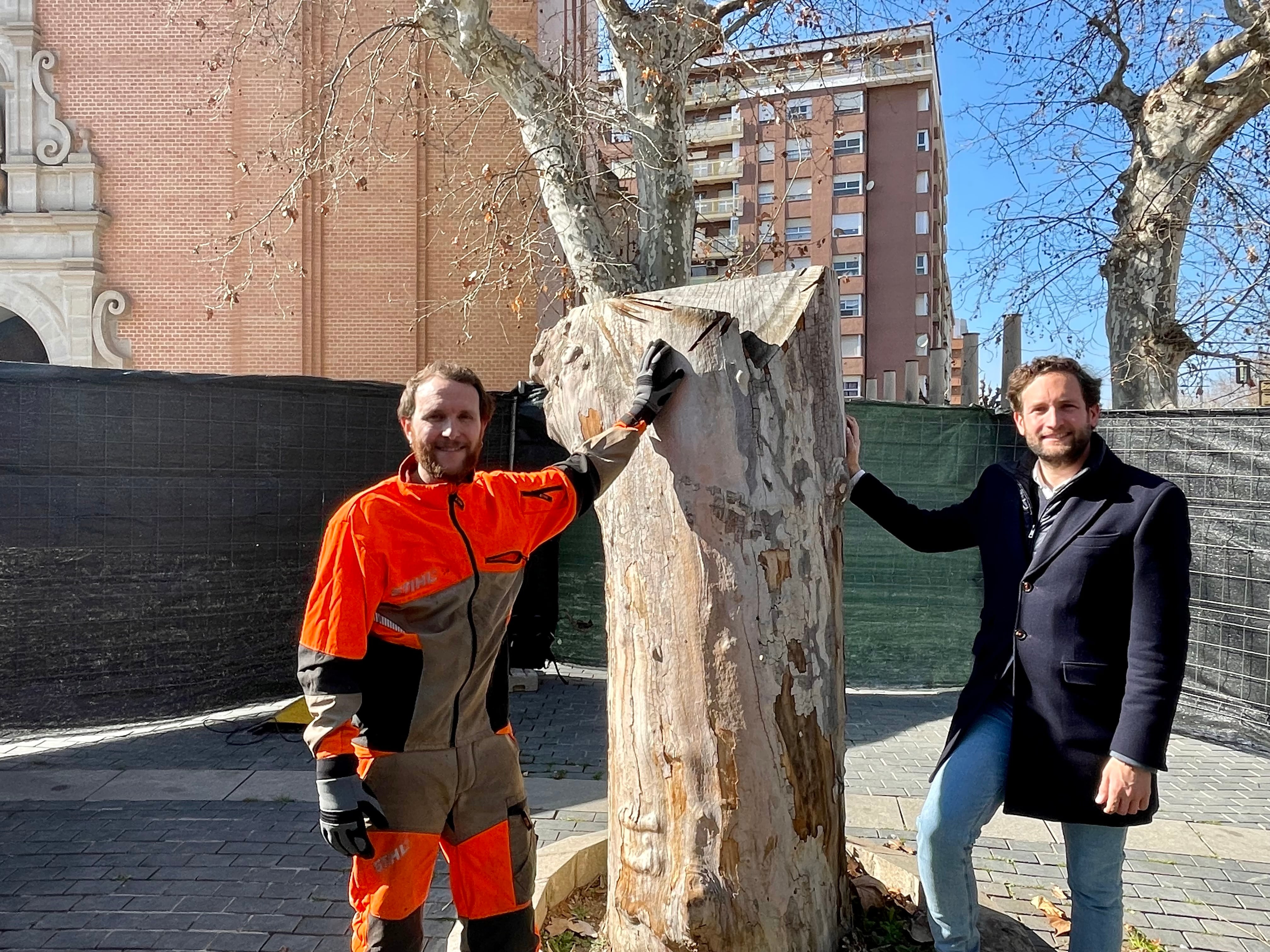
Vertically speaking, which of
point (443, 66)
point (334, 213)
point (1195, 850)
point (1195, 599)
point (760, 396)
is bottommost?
point (1195, 850)

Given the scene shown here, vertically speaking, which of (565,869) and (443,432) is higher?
(443,432)

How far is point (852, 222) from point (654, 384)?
181ft

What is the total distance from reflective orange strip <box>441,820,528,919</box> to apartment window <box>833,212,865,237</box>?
2132 inches

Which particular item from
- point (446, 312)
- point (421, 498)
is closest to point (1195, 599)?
point (421, 498)

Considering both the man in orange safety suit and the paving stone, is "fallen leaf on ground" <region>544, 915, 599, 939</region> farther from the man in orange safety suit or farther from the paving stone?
the paving stone

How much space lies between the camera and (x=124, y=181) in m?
16.1

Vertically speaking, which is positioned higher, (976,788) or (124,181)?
(124,181)

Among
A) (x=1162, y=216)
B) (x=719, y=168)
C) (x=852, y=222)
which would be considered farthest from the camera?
(x=719, y=168)

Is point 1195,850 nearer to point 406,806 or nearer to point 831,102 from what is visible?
point 406,806

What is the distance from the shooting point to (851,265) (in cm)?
5422

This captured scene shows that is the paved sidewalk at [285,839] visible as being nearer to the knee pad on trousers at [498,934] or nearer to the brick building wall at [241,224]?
the knee pad on trousers at [498,934]

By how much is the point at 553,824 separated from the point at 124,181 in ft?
52.8

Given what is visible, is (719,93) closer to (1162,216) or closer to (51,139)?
(1162,216)

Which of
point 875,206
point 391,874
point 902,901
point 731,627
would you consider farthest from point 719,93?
point 875,206
